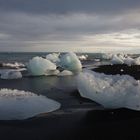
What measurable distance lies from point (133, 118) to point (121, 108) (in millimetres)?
924

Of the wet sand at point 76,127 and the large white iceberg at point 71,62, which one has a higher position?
the large white iceberg at point 71,62

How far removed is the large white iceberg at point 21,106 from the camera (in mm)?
8203

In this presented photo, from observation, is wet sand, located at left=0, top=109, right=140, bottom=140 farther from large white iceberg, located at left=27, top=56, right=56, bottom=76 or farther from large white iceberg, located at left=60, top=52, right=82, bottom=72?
large white iceberg, located at left=60, top=52, right=82, bottom=72

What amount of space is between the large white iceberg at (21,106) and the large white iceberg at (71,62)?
46.6ft

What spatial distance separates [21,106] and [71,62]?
51.2 feet

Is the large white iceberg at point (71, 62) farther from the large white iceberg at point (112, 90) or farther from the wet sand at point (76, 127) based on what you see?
the wet sand at point (76, 127)

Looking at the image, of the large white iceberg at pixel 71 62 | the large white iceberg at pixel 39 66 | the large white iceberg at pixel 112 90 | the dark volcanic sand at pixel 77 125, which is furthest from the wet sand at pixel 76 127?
the large white iceberg at pixel 71 62

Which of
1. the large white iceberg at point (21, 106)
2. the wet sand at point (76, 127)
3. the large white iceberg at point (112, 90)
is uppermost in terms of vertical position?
the large white iceberg at point (112, 90)

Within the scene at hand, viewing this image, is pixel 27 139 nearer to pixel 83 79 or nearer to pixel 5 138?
pixel 5 138

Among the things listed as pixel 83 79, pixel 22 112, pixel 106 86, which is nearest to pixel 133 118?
pixel 106 86

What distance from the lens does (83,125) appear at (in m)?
7.65

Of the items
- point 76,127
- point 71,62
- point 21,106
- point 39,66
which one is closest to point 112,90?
point 76,127

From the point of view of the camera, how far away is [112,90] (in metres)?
8.84

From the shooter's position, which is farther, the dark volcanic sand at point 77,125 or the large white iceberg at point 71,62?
the large white iceberg at point 71,62
